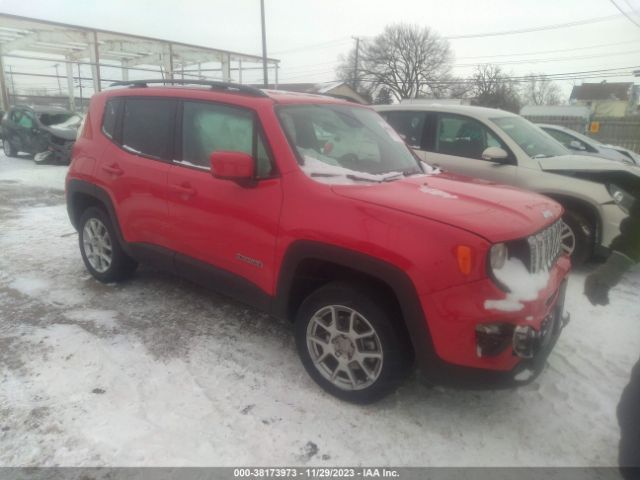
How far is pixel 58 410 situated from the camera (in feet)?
8.80

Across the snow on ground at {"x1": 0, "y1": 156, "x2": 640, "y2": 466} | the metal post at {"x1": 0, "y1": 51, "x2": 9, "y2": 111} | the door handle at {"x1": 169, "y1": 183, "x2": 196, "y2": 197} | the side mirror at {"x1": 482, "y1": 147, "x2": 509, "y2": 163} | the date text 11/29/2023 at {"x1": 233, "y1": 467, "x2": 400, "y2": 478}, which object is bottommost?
the date text 11/29/2023 at {"x1": 233, "y1": 467, "x2": 400, "y2": 478}

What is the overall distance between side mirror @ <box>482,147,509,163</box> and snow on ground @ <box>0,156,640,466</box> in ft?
6.26

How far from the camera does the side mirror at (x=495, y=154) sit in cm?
524

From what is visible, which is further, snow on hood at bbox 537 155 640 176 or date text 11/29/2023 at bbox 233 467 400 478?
snow on hood at bbox 537 155 640 176

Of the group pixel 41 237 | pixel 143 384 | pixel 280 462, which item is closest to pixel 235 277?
pixel 143 384

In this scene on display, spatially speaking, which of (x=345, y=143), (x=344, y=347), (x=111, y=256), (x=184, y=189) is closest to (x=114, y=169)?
(x=111, y=256)

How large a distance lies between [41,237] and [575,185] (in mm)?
6577

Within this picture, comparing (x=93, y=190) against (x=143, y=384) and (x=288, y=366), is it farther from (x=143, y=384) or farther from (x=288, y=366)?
(x=288, y=366)

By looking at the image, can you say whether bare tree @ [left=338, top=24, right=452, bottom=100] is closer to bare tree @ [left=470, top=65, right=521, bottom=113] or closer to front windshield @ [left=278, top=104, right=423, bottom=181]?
bare tree @ [left=470, top=65, right=521, bottom=113]

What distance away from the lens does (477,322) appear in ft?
7.51

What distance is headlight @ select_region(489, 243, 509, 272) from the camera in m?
2.34

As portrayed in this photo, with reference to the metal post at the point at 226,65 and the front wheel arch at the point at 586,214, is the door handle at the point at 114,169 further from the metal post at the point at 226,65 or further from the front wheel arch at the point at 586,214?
the metal post at the point at 226,65

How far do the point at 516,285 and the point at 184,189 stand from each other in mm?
2346

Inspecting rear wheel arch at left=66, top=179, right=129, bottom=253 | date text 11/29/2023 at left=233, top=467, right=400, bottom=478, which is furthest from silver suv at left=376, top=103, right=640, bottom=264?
date text 11/29/2023 at left=233, top=467, right=400, bottom=478
